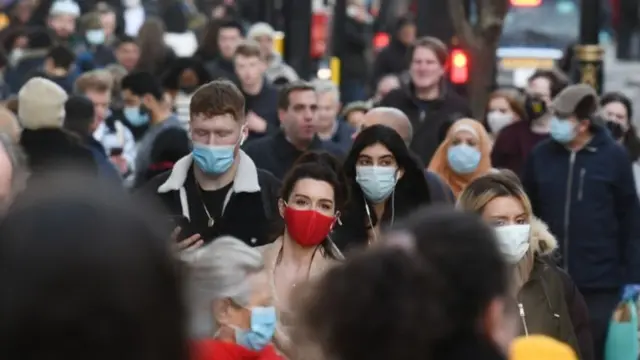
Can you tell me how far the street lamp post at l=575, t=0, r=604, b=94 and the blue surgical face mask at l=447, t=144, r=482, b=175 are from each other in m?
5.83

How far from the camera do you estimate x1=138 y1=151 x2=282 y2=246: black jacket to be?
7.94 m

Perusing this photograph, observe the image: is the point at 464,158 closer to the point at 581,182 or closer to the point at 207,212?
the point at 581,182

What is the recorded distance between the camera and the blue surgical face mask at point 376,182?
8461 millimetres

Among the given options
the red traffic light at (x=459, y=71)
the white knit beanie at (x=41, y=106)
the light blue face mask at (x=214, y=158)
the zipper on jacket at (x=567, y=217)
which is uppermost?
the white knit beanie at (x=41, y=106)

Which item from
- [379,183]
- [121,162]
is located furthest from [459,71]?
[379,183]

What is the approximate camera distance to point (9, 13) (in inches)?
989

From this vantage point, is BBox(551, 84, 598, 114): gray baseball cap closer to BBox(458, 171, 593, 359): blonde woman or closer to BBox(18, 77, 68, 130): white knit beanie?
BBox(18, 77, 68, 130): white knit beanie

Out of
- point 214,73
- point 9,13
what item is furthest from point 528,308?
point 9,13

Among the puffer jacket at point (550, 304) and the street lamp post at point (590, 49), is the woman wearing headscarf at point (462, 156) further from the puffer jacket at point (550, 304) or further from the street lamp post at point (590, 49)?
the street lamp post at point (590, 49)

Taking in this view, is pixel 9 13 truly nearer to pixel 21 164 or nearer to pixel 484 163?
pixel 484 163

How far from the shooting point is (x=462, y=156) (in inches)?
421

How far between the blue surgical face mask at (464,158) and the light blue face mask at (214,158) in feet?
9.39

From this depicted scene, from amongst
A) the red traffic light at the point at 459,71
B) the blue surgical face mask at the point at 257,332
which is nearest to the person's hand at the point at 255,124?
the red traffic light at the point at 459,71

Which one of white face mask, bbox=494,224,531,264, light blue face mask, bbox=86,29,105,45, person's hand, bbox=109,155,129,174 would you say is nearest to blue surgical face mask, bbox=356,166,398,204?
white face mask, bbox=494,224,531,264
